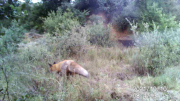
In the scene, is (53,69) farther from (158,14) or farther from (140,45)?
(158,14)

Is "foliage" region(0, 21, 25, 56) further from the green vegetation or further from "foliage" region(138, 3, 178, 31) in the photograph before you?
"foliage" region(138, 3, 178, 31)

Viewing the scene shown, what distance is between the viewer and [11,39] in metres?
5.62

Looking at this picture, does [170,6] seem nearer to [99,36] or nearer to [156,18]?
[156,18]

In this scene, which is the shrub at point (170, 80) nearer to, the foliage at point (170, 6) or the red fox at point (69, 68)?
the red fox at point (69, 68)

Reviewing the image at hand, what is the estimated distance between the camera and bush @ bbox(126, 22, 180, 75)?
4.77 m

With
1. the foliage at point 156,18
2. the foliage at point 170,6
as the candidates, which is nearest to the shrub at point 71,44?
the foliage at point 156,18

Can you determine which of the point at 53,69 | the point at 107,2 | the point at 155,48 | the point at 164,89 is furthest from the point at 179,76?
the point at 107,2

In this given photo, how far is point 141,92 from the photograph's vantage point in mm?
3332

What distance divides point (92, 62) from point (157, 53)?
8.70ft

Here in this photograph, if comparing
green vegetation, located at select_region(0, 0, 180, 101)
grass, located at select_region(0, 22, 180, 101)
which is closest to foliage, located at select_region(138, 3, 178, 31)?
green vegetation, located at select_region(0, 0, 180, 101)

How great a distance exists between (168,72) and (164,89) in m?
0.88

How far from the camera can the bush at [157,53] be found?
4.77m

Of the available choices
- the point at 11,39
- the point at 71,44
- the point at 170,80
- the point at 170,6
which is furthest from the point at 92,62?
the point at 170,6

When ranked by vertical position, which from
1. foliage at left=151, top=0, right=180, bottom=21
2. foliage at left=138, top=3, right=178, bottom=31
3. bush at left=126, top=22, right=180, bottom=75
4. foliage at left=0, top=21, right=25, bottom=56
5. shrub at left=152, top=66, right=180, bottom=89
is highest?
foliage at left=151, top=0, right=180, bottom=21
